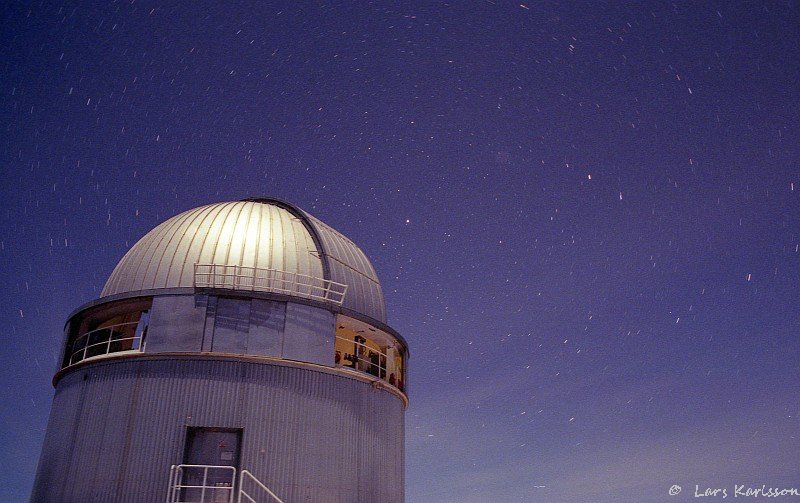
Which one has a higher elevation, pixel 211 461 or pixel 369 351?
pixel 369 351

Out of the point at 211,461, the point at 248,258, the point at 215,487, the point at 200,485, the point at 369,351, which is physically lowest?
the point at 215,487

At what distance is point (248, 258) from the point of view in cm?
1761

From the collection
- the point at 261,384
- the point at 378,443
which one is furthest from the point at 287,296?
the point at 378,443

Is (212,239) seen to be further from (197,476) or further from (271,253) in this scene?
(197,476)

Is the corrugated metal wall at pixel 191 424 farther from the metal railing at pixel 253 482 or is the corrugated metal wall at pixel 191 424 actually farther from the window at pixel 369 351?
the window at pixel 369 351

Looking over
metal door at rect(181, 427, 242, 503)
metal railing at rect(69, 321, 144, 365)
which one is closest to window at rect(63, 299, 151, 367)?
metal railing at rect(69, 321, 144, 365)

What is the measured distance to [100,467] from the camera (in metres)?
15.0

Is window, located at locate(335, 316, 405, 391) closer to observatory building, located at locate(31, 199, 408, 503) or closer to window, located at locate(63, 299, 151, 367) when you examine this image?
observatory building, located at locate(31, 199, 408, 503)

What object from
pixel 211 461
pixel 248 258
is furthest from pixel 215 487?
pixel 248 258

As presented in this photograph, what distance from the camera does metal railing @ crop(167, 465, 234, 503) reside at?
47.2 ft

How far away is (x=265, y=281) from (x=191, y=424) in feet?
13.9

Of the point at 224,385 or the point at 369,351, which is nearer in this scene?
the point at 224,385

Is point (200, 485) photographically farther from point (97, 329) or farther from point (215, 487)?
point (97, 329)

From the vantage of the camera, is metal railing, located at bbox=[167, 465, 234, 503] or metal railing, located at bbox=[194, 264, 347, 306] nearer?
metal railing, located at bbox=[167, 465, 234, 503]
